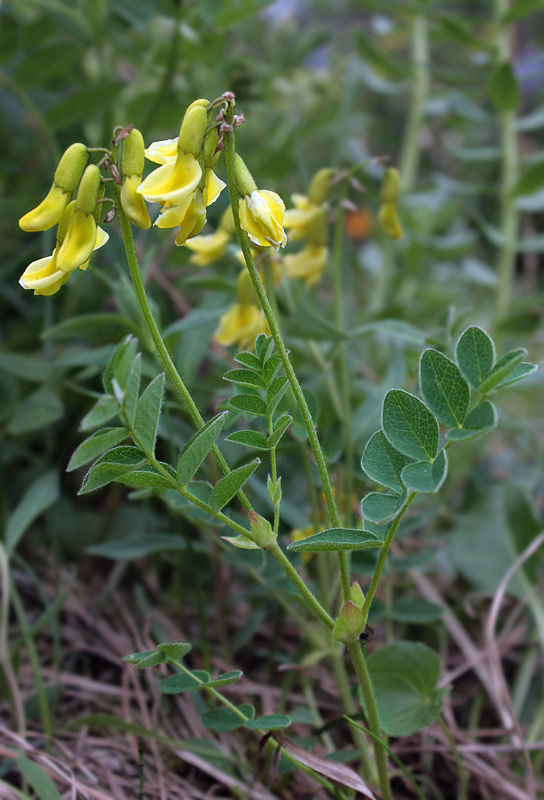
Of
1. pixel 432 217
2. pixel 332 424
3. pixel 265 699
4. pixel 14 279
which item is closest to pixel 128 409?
pixel 332 424

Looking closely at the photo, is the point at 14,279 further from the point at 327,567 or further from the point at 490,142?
the point at 490,142

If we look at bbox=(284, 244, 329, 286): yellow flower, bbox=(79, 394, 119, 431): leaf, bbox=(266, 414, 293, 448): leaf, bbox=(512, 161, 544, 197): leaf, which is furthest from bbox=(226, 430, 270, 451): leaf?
bbox=(512, 161, 544, 197): leaf

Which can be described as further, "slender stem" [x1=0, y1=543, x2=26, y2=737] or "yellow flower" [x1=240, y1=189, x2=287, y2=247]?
"slender stem" [x1=0, y1=543, x2=26, y2=737]

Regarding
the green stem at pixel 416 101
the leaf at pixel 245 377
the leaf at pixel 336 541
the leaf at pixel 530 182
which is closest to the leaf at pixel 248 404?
the leaf at pixel 245 377

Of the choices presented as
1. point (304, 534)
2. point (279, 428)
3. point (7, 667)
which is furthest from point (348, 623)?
point (7, 667)

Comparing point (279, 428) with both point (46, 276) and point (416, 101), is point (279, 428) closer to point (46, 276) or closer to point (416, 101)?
point (46, 276)

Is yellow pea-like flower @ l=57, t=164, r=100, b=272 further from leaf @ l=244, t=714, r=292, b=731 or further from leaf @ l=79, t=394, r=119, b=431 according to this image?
leaf @ l=244, t=714, r=292, b=731
